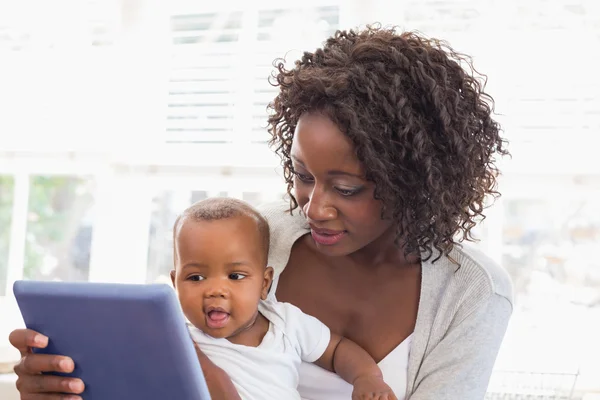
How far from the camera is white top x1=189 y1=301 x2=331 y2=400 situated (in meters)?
1.51

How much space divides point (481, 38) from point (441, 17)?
0.64 feet

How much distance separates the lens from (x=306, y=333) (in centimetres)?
161

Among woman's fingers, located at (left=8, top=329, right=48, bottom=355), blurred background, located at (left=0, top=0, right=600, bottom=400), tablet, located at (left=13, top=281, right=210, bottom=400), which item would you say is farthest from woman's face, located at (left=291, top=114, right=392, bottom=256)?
blurred background, located at (left=0, top=0, right=600, bottom=400)

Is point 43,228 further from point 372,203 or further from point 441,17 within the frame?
point 372,203

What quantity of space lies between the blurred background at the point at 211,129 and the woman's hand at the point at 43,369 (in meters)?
1.75

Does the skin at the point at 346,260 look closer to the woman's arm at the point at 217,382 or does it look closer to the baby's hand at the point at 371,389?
the baby's hand at the point at 371,389

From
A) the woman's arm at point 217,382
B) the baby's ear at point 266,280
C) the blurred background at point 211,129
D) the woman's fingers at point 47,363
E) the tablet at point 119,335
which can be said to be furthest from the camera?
the blurred background at point 211,129

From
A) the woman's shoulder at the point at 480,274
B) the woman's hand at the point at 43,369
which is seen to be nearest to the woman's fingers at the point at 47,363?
the woman's hand at the point at 43,369

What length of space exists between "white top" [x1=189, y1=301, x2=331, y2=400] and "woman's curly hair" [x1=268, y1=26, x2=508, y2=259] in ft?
0.90

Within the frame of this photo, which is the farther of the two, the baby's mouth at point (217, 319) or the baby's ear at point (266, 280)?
the baby's ear at point (266, 280)

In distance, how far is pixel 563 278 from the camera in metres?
2.99

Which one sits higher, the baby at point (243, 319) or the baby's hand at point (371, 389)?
the baby at point (243, 319)

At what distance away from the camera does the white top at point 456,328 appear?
5.03ft

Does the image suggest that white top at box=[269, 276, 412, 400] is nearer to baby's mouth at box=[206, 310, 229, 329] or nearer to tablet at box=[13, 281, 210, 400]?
baby's mouth at box=[206, 310, 229, 329]
